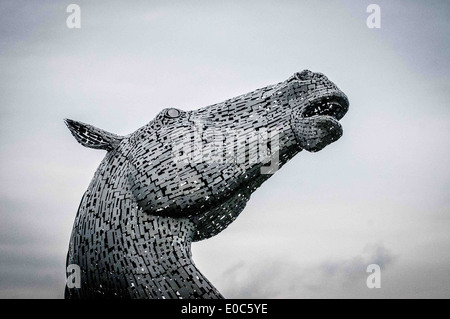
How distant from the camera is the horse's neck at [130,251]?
5.41 metres

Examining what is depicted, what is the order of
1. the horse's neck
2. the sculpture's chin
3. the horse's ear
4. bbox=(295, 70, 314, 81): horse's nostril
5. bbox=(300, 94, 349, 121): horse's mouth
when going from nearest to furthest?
the horse's neck → the sculpture's chin → bbox=(300, 94, 349, 121): horse's mouth → bbox=(295, 70, 314, 81): horse's nostril → the horse's ear

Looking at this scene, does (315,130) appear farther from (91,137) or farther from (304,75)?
(91,137)

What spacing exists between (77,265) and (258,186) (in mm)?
1621

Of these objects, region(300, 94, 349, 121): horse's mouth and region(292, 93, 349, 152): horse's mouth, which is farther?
region(300, 94, 349, 121): horse's mouth

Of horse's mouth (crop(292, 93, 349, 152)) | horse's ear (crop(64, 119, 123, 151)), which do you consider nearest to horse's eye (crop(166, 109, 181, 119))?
horse's ear (crop(64, 119, 123, 151))

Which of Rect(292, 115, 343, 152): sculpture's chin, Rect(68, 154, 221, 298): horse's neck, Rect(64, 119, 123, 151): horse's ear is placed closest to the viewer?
Rect(68, 154, 221, 298): horse's neck

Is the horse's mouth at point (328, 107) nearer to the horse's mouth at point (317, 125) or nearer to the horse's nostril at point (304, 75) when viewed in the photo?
the horse's mouth at point (317, 125)

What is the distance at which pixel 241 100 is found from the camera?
5.95m

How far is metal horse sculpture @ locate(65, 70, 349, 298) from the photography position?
17.9 feet

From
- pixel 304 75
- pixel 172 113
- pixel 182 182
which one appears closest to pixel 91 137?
pixel 172 113

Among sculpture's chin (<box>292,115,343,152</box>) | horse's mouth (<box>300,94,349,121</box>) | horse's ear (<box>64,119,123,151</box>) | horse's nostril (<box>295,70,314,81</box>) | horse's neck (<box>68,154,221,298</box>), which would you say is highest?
horse's nostril (<box>295,70,314,81</box>)

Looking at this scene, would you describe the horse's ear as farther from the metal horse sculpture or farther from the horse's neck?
the horse's neck
